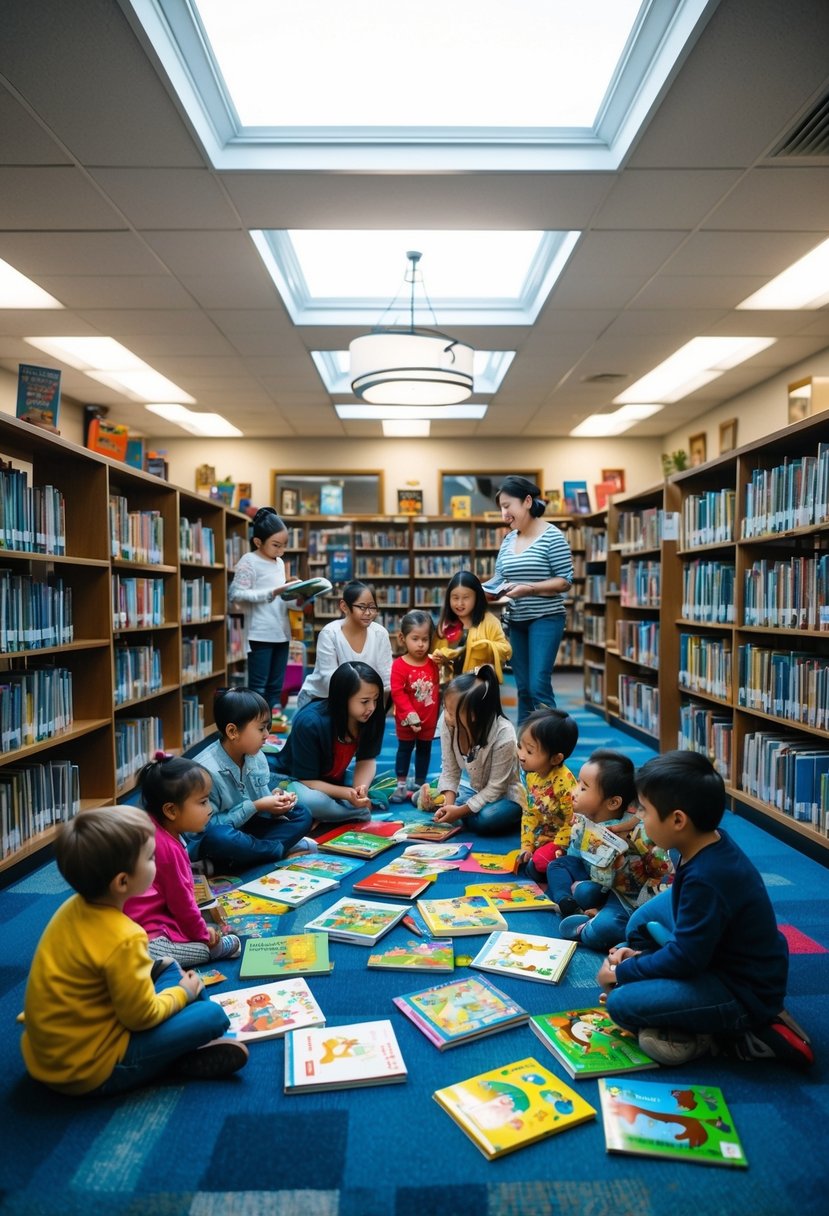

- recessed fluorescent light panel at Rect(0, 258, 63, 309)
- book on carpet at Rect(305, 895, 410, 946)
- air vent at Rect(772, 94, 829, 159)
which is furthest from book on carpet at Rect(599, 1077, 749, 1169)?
recessed fluorescent light panel at Rect(0, 258, 63, 309)

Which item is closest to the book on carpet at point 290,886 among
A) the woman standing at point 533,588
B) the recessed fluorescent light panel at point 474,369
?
the woman standing at point 533,588

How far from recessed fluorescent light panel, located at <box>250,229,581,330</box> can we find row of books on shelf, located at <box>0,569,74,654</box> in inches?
88.4

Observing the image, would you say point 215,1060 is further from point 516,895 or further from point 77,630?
point 77,630

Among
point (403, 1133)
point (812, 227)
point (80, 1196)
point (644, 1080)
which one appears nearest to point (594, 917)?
point (644, 1080)

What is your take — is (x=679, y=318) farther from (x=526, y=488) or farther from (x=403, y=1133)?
(x=403, y=1133)

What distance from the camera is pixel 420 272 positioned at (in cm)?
500

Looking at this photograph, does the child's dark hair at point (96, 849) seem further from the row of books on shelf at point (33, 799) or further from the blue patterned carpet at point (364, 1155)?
the row of books on shelf at point (33, 799)

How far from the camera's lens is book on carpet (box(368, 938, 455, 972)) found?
1.88 metres

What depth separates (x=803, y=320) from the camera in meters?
5.21

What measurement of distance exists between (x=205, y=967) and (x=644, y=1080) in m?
1.06

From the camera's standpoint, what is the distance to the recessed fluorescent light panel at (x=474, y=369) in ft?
20.9

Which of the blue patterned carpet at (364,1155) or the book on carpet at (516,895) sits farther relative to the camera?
the book on carpet at (516,895)

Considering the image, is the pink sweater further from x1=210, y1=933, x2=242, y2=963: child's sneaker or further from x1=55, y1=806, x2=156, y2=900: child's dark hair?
x1=55, y1=806, x2=156, y2=900: child's dark hair

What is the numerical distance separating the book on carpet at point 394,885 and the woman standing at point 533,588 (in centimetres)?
130
